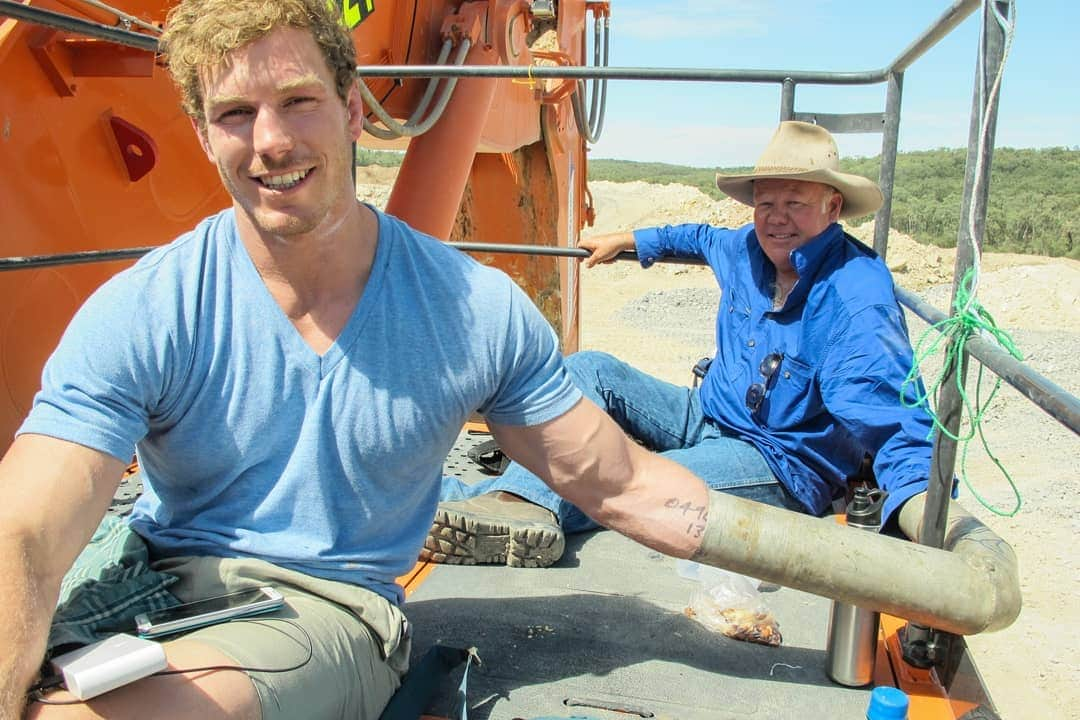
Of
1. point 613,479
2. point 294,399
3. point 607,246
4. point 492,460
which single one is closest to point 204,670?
point 294,399

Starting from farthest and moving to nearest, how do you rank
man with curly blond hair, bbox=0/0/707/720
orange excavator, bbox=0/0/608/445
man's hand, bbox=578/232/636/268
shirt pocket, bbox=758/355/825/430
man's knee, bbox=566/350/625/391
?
man's hand, bbox=578/232/636/268 < man's knee, bbox=566/350/625/391 < shirt pocket, bbox=758/355/825/430 < orange excavator, bbox=0/0/608/445 < man with curly blond hair, bbox=0/0/707/720

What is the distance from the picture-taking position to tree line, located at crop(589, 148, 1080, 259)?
2422 cm

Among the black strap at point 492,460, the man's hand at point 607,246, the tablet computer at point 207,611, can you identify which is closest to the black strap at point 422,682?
the tablet computer at point 207,611

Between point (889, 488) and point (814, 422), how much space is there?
517 mm

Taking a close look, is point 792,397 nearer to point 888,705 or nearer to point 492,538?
point 492,538

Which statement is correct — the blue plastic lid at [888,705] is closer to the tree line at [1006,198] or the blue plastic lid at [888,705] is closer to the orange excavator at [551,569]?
the orange excavator at [551,569]

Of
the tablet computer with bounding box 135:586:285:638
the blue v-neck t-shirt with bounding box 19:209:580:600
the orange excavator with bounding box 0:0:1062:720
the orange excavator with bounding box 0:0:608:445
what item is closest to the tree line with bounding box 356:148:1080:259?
the orange excavator with bounding box 0:0:608:445

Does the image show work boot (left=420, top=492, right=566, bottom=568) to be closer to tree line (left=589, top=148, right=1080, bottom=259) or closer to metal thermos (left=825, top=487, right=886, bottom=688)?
metal thermos (left=825, top=487, right=886, bottom=688)

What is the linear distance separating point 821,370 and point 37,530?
204 centimetres

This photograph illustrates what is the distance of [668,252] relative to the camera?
144 inches

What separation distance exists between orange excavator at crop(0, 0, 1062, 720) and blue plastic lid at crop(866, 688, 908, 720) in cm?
14

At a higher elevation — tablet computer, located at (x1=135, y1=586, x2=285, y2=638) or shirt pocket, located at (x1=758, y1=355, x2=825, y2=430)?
shirt pocket, located at (x1=758, y1=355, x2=825, y2=430)

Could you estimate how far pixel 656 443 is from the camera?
334 cm

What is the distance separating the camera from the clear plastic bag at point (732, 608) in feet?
8.04
